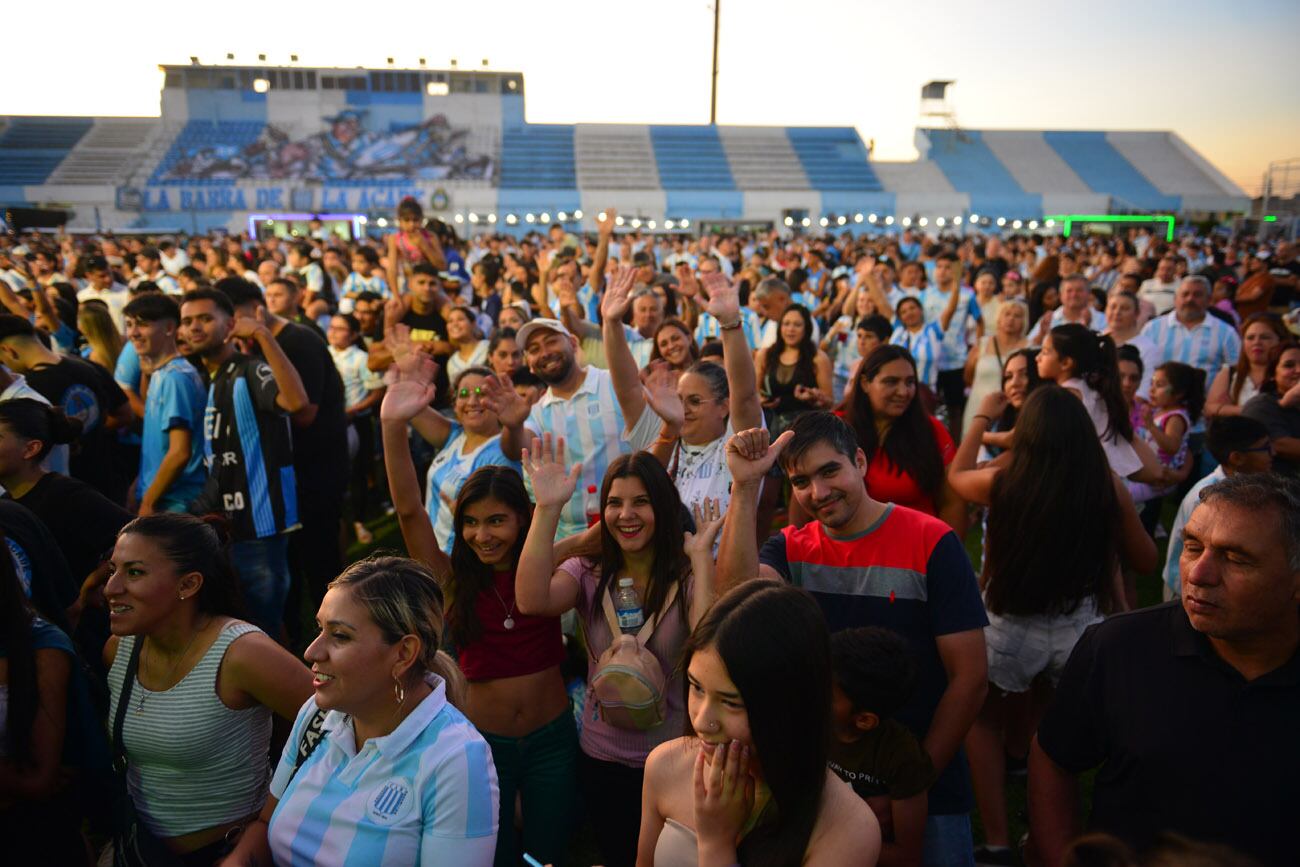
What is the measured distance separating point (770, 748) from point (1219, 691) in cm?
91

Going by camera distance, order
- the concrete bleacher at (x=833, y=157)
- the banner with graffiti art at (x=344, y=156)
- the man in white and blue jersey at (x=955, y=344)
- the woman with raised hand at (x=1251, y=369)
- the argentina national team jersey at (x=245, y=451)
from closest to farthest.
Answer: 1. the argentina national team jersey at (x=245, y=451)
2. the woman with raised hand at (x=1251, y=369)
3. the man in white and blue jersey at (x=955, y=344)
4. the banner with graffiti art at (x=344, y=156)
5. the concrete bleacher at (x=833, y=157)

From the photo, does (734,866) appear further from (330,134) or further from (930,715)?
(330,134)

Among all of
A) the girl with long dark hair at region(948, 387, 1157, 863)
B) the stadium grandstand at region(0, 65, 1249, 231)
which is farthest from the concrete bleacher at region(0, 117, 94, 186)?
the girl with long dark hair at region(948, 387, 1157, 863)

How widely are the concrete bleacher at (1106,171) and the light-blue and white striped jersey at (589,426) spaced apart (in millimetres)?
44605

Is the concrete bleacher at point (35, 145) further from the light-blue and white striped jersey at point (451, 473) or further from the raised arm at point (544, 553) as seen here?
the raised arm at point (544, 553)

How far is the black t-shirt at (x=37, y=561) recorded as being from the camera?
7.97ft

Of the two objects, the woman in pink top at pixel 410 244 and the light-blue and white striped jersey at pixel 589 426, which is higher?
the woman in pink top at pixel 410 244

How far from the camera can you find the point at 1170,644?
5.51 feet

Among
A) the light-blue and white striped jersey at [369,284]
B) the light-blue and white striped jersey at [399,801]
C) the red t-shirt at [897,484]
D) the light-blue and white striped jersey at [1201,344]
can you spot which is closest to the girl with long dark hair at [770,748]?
the light-blue and white striped jersey at [399,801]

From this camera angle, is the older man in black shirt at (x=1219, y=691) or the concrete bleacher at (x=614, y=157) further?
the concrete bleacher at (x=614, y=157)

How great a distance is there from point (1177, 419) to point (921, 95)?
167 ft

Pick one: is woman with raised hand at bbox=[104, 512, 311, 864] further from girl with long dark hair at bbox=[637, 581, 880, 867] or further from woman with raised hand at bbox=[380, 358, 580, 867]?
girl with long dark hair at bbox=[637, 581, 880, 867]

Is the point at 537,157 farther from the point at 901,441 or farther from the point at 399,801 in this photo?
the point at 399,801

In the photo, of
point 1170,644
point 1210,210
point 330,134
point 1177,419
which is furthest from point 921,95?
→ point 1170,644
